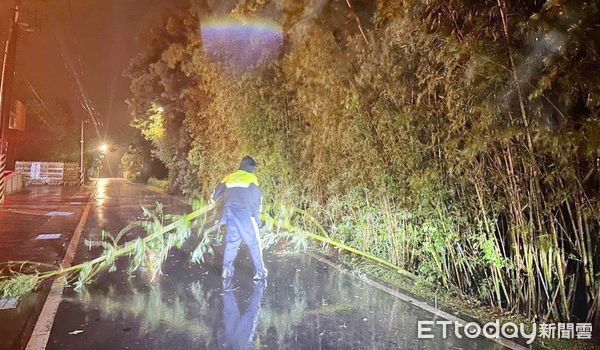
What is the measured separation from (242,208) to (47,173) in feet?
109

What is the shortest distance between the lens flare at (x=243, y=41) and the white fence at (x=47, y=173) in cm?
2546

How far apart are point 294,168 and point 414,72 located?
15.2 ft

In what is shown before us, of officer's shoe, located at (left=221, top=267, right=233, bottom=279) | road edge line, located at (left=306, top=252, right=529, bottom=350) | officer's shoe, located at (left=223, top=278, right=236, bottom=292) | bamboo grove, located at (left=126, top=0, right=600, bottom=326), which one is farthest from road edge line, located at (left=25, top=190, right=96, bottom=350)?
bamboo grove, located at (left=126, top=0, right=600, bottom=326)

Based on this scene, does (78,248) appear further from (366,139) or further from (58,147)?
(58,147)

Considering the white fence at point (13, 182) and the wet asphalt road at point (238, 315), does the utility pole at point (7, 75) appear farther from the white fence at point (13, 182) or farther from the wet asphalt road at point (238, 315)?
the wet asphalt road at point (238, 315)

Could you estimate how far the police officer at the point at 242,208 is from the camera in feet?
20.9

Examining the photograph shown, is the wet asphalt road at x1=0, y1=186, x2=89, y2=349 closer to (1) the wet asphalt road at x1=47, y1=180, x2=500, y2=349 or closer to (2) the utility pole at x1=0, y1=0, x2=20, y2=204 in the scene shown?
(1) the wet asphalt road at x1=47, y1=180, x2=500, y2=349

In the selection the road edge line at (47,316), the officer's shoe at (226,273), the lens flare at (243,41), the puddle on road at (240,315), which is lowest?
the road edge line at (47,316)

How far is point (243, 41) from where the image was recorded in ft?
35.1

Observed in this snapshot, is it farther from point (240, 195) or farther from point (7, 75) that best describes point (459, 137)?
point (7, 75)

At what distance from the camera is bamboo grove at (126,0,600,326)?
375cm

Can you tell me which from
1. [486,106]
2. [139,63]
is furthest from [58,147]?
[486,106]

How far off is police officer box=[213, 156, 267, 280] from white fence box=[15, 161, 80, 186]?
30803 millimetres

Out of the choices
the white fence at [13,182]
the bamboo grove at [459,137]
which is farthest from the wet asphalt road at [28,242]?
the white fence at [13,182]
